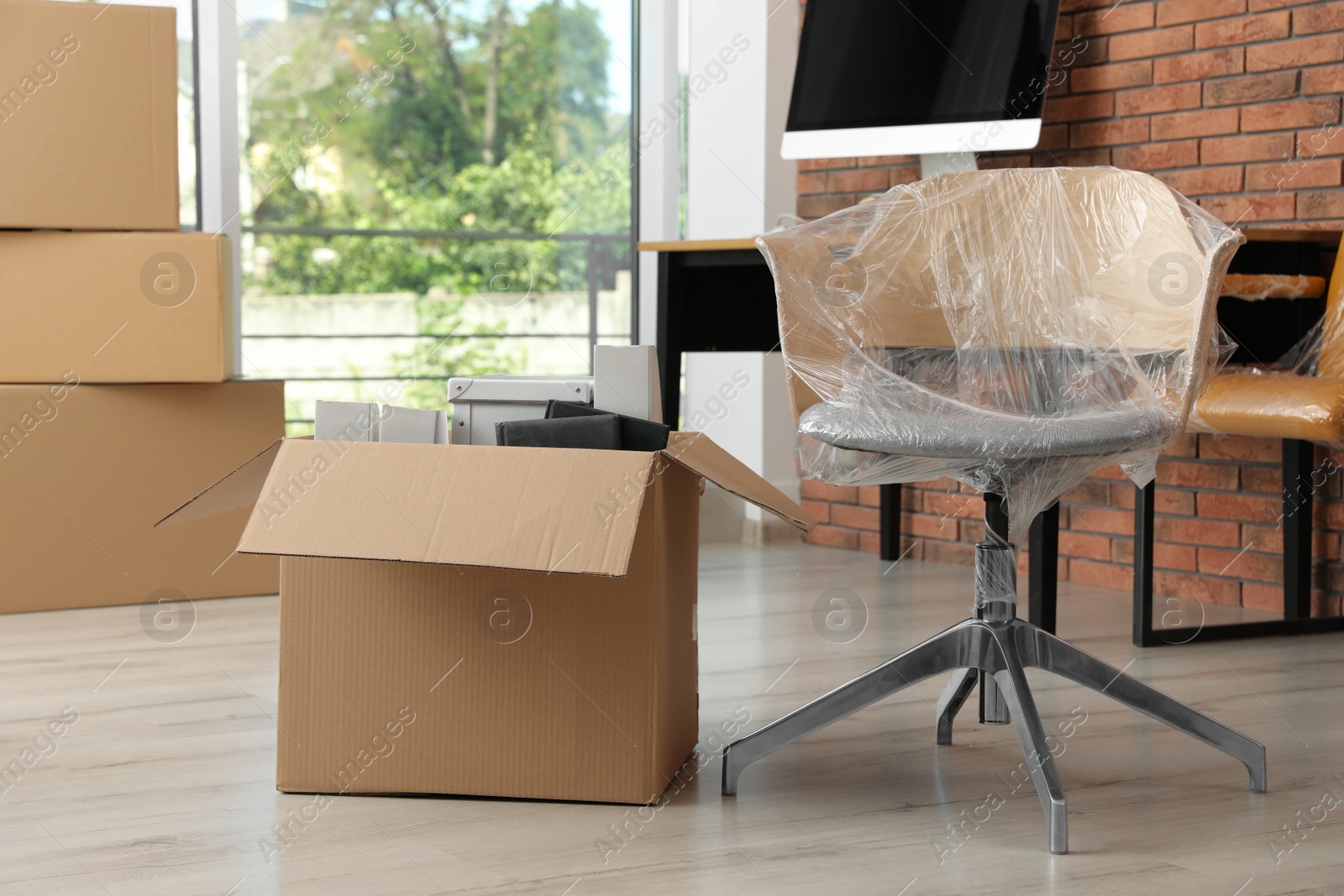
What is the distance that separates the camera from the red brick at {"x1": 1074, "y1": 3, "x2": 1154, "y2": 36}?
9.38 feet

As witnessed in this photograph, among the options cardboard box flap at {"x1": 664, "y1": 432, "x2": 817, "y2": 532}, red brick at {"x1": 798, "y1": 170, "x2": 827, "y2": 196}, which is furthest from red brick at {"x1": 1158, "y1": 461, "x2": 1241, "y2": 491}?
cardboard box flap at {"x1": 664, "y1": 432, "x2": 817, "y2": 532}

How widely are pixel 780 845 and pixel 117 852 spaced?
0.68m

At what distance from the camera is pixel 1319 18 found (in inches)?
100

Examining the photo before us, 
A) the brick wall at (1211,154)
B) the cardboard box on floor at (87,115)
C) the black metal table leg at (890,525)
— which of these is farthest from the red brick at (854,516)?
the cardboard box on floor at (87,115)

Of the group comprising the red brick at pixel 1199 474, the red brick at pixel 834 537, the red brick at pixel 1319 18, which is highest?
the red brick at pixel 1319 18

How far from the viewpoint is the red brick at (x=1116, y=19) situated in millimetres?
2859

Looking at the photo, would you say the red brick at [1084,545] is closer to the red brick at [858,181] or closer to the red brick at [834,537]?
the red brick at [834,537]

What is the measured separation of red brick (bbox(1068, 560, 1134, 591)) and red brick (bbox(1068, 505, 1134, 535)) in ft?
0.23

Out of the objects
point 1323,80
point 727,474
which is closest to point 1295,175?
point 1323,80

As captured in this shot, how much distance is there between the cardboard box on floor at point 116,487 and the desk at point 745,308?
849 millimetres

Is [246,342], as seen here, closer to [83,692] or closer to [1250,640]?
[83,692]

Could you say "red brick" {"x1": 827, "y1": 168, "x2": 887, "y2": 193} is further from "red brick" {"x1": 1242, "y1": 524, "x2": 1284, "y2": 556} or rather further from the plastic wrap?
the plastic wrap

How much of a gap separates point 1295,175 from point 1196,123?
253 mm

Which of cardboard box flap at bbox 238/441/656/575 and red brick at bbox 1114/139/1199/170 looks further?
red brick at bbox 1114/139/1199/170
